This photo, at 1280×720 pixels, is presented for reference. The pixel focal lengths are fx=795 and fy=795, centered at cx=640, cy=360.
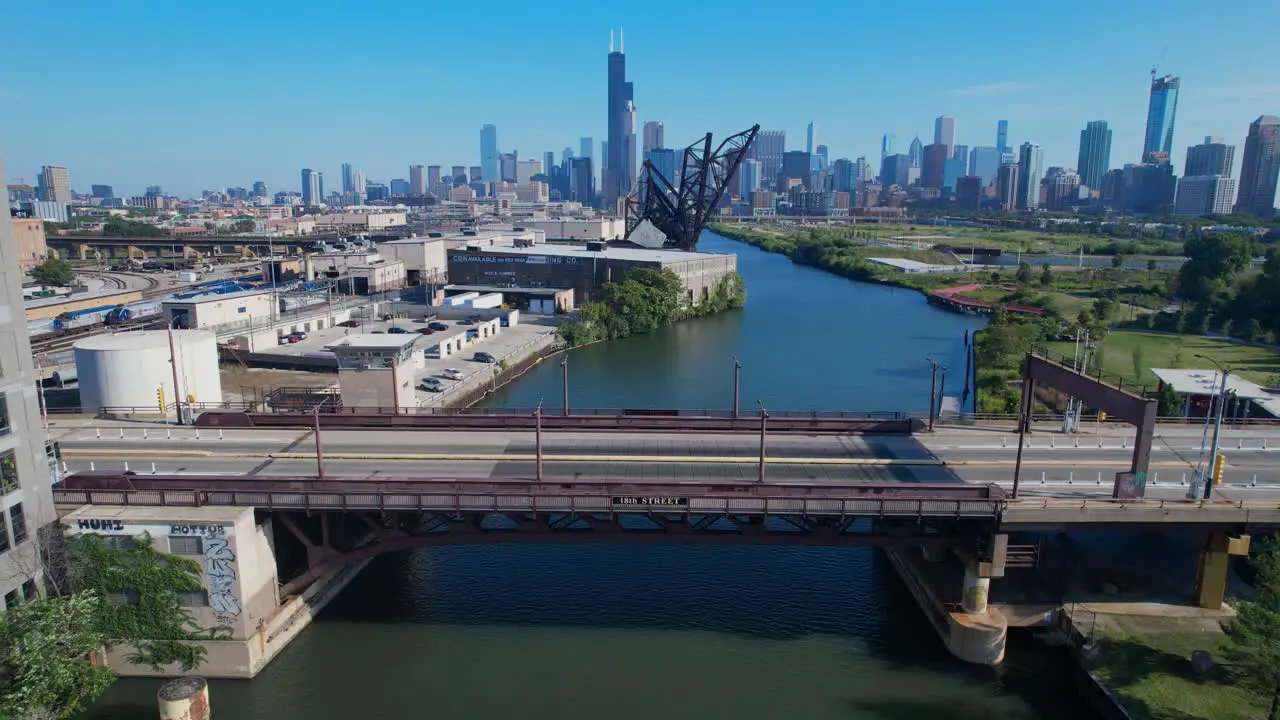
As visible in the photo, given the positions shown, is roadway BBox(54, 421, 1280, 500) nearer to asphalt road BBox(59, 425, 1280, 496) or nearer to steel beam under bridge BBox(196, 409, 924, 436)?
asphalt road BBox(59, 425, 1280, 496)

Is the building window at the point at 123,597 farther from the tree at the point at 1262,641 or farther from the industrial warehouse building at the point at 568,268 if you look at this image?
the industrial warehouse building at the point at 568,268

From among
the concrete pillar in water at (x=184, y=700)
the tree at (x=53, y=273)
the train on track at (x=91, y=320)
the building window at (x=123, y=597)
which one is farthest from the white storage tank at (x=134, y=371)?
the tree at (x=53, y=273)

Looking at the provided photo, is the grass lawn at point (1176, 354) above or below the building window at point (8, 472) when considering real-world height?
below

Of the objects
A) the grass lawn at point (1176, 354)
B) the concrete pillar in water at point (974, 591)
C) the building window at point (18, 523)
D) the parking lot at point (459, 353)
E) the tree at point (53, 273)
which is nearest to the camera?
the building window at point (18, 523)

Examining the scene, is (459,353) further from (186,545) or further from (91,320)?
(186,545)

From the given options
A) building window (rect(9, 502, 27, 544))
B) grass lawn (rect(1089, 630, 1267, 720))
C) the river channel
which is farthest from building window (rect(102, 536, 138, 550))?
grass lawn (rect(1089, 630, 1267, 720))

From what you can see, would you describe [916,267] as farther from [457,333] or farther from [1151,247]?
[457,333]

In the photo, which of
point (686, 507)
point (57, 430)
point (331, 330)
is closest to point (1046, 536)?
point (686, 507)
